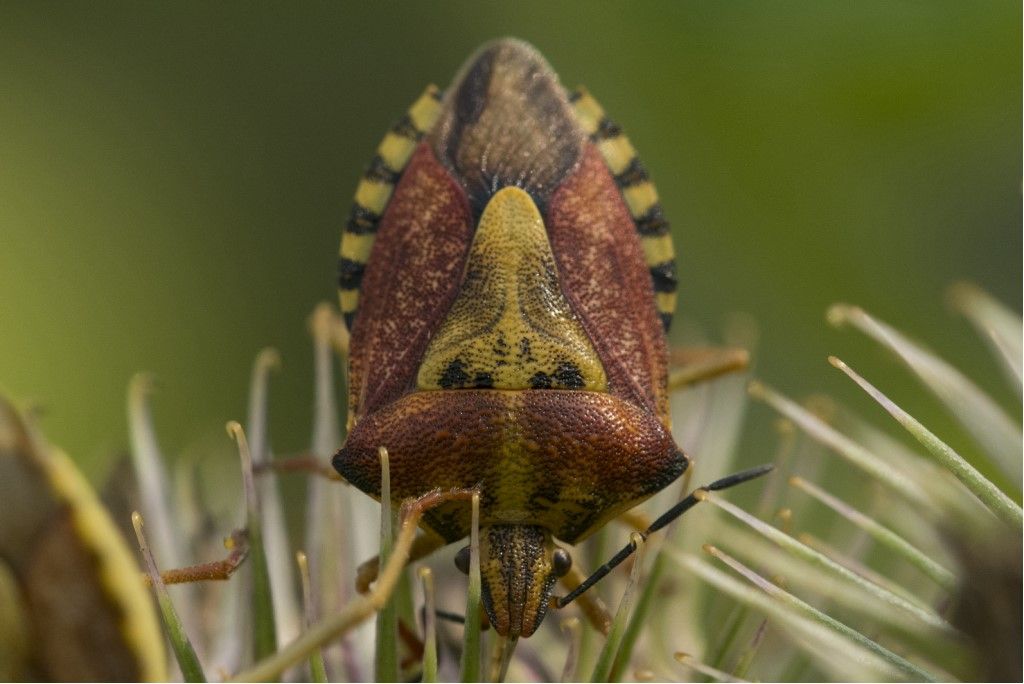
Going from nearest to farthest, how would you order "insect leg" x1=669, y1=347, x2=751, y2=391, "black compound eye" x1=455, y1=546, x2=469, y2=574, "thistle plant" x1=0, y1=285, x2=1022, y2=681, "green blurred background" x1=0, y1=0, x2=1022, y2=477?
"thistle plant" x1=0, y1=285, x2=1022, y2=681 → "black compound eye" x1=455, y1=546, x2=469, y2=574 → "insect leg" x1=669, y1=347, x2=751, y2=391 → "green blurred background" x1=0, y1=0, x2=1022, y2=477

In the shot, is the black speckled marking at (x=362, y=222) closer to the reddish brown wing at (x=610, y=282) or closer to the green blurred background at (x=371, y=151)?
the reddish brown wing at (x=610, y=282)

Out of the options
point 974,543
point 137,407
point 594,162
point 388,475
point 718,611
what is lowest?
point 718,611

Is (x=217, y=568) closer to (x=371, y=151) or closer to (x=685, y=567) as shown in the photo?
(x=685, y=567)

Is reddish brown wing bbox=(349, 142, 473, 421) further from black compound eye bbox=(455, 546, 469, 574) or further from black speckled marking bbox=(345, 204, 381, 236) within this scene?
black compound eye bbox=(455, 546, 469, 574)

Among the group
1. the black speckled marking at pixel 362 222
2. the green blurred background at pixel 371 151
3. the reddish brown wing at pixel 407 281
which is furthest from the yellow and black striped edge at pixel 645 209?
the green blurred background at pixel 371 151

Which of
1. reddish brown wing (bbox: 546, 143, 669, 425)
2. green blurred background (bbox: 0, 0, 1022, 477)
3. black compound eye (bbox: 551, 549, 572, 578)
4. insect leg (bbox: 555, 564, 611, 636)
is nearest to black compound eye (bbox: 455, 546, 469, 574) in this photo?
black compound eye (bbox: 551, 549, 572, 578)

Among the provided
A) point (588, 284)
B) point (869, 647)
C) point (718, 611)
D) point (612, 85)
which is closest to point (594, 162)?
point (588, 284)

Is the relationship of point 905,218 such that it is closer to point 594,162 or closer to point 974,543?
point 594,162
